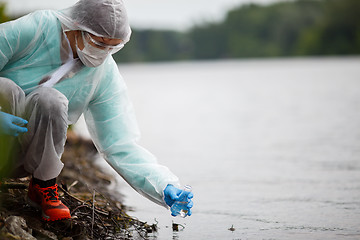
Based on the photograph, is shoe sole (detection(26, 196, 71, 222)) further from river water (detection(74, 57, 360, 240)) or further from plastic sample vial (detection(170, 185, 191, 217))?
river water (detection(74, 57, 360, 240))

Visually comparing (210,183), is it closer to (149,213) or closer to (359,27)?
(149,213)

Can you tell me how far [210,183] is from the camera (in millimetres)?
5199

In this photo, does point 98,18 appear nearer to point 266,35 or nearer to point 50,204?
point 50,204

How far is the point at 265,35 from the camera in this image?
75062 mm

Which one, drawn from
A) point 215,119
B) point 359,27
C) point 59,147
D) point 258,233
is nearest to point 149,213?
point 258,233

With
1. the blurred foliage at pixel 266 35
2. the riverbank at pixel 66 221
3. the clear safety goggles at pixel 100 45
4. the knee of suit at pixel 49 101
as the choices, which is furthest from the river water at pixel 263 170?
the blurred foliage at pixel 266 35

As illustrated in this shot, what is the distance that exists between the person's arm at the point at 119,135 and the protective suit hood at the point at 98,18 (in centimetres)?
30

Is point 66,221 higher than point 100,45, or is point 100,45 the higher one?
point 100,45

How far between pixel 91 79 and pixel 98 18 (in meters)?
0.35

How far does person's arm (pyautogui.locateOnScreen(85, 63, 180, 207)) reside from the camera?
10.3 ft

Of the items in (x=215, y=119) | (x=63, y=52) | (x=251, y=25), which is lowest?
(x=215, y=119)

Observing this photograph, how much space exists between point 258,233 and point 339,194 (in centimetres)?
130

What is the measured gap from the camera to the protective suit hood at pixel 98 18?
286 centimetres

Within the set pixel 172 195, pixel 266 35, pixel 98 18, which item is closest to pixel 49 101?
pixel 98 18
